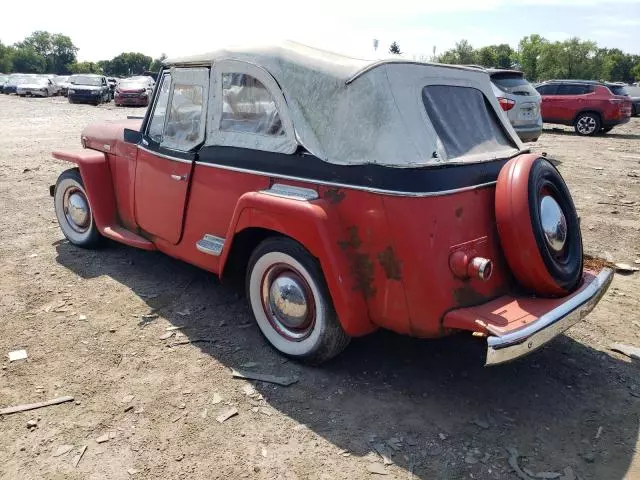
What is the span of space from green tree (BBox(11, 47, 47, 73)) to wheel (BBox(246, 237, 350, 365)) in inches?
4795

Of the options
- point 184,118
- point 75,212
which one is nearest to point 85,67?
point 75,212

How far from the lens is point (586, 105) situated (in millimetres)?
16844

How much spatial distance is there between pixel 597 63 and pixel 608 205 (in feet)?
240

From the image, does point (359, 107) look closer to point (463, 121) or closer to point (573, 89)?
point (463, 121)

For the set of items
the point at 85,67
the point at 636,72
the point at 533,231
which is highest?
the point at 636,72

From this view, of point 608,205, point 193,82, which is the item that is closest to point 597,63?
point 608,205

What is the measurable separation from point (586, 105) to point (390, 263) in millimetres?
16529

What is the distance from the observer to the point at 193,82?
4.14m

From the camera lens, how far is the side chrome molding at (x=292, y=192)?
3248 millimetres

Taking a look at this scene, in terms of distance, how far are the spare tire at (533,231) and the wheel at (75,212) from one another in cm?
390

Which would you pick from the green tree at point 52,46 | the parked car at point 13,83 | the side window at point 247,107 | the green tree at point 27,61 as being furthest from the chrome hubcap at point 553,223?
the green tree at point 52,46

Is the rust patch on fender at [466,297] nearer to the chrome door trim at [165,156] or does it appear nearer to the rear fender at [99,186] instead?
the chrome door trim at [165,156]

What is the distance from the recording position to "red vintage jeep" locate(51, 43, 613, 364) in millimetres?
2904

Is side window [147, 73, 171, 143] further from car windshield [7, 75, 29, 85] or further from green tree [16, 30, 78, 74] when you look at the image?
green tree [16, 30, 78, 74]
